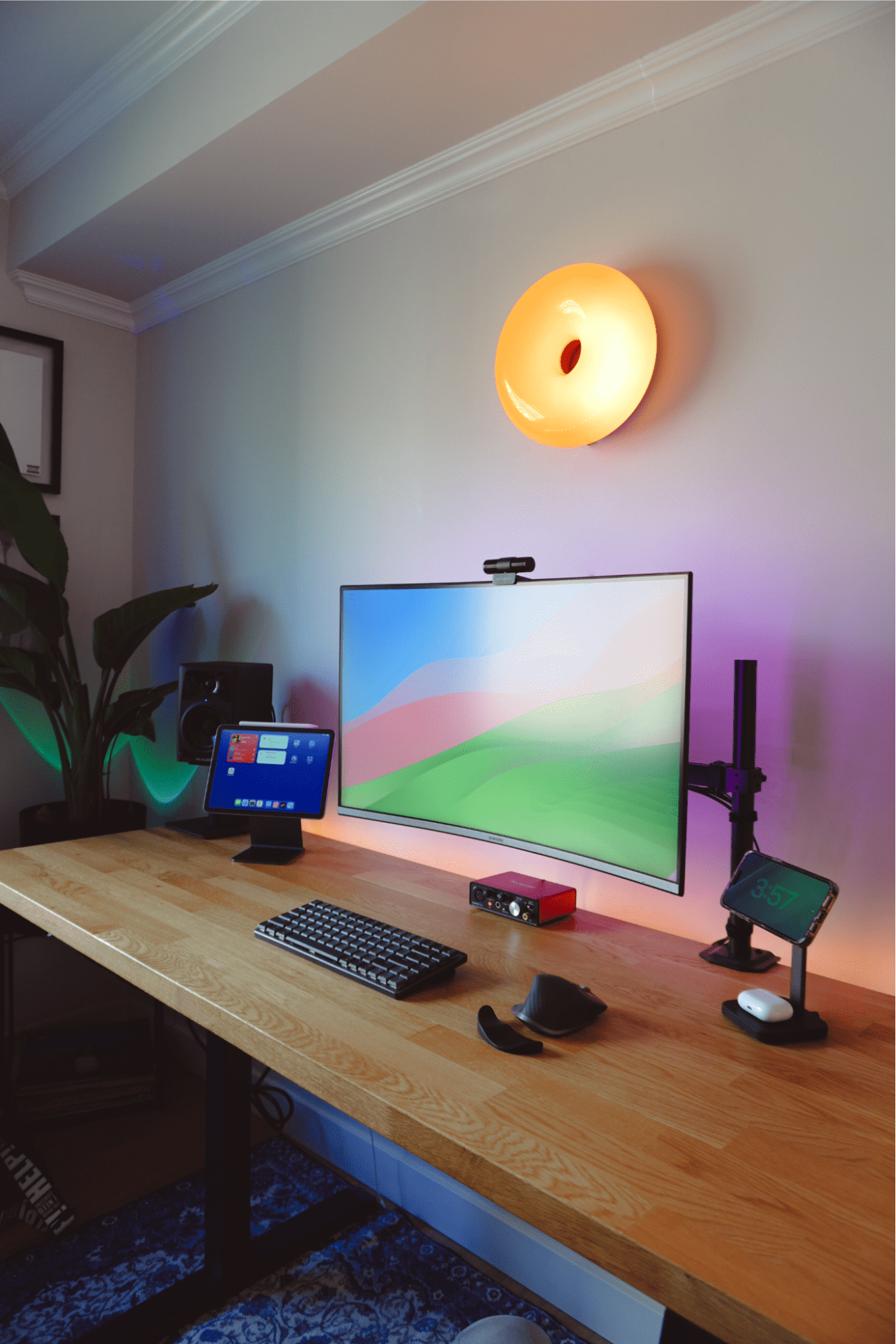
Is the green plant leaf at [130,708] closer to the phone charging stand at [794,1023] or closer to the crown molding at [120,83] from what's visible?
the crown molding at [120,83]

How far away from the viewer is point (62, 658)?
2.37 m

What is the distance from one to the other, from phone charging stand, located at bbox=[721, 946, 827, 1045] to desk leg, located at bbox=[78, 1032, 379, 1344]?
925 millimetres

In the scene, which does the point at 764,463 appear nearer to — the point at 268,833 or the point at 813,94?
the point at 813,94

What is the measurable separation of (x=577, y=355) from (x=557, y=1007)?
1163mm

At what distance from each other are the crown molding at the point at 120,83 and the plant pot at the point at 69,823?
188 cm

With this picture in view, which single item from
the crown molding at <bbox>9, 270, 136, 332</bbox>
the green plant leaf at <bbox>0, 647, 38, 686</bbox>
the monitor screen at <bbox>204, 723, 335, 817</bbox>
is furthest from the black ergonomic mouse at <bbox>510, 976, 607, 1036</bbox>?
the crown molding at <bbox>9, 270, 136, 332</bbox>

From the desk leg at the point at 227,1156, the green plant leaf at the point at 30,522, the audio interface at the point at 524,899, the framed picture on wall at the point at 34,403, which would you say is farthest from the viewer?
the framed picture on wall at the point at 34,403

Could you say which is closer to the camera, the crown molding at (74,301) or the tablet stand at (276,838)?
the tablet stand at (276,838)

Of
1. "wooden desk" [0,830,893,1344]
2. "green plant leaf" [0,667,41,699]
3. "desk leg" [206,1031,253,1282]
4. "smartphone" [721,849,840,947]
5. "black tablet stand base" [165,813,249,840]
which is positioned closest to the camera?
"wooden desk" [0,830,893,1344]

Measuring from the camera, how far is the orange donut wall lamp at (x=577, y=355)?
1472 millimetres

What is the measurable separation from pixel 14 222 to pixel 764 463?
248 cm

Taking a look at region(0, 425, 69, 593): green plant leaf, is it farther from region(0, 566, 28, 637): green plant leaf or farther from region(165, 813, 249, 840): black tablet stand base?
region(165, 813, 249, 840): black tablet stand base

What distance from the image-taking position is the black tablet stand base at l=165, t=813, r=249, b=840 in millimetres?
2014

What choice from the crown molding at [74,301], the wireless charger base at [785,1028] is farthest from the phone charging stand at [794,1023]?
the crown molding at [74,301]
